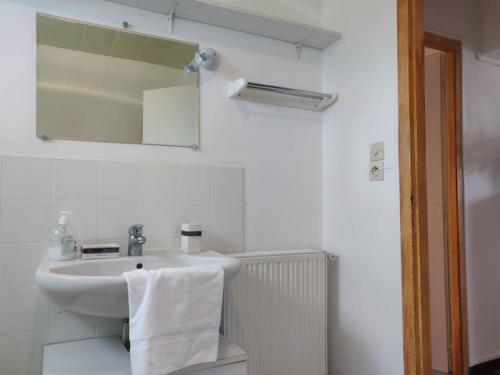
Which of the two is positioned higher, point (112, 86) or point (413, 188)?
point (112, 86)

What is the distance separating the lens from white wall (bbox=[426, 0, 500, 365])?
2062 millimetres

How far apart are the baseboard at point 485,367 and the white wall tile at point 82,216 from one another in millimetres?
2143

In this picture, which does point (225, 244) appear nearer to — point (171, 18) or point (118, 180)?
point (118, 180)

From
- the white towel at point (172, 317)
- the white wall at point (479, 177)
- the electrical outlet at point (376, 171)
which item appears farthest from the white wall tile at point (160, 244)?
the white wall at point (479, 177)

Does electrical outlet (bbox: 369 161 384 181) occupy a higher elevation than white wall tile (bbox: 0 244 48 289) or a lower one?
higher

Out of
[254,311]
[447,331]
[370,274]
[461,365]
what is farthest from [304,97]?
[461,365]

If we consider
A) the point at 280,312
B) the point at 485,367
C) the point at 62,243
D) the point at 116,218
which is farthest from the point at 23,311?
the point at 485,367

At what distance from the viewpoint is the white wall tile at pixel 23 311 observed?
48.3 inches

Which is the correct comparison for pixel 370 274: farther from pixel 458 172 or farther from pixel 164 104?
pixel 164 104

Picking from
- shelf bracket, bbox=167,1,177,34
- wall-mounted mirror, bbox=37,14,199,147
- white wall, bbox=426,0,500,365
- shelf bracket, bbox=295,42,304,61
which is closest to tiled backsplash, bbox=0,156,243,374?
wall-mounted mirror, bbox=37,14,199,147

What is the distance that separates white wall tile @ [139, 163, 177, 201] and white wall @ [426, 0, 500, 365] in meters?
1.69

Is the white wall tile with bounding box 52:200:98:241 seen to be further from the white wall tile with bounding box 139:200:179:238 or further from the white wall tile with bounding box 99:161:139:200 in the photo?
the white wall tile with bounding box 139:200:179:238

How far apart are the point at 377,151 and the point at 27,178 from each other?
1.34 metres

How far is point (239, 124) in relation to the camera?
1638mm
